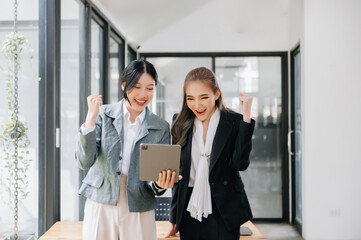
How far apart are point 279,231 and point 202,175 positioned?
3.50m

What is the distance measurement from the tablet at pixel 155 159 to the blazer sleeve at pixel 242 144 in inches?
11.0

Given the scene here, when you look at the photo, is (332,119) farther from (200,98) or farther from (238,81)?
(200,98)

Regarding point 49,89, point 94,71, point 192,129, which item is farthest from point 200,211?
point 94,71

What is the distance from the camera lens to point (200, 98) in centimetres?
156

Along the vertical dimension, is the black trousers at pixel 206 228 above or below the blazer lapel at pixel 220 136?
below

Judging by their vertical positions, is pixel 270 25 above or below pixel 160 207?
above

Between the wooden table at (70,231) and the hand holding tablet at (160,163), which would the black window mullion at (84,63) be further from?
the hand holding tablet at (160,163)

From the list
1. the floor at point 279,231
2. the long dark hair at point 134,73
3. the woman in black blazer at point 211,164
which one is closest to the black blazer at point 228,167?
the woman in black blazer at point 211,164

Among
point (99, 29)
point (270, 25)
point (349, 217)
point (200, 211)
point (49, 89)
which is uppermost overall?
point (270, 25)

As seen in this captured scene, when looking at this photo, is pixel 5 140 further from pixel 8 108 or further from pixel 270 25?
pixel 270 25

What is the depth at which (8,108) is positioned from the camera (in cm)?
198

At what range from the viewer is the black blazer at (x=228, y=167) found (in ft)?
4.99

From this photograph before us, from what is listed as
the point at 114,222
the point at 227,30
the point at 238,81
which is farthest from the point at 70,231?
the point at 227,30

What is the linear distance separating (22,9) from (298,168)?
371cm
